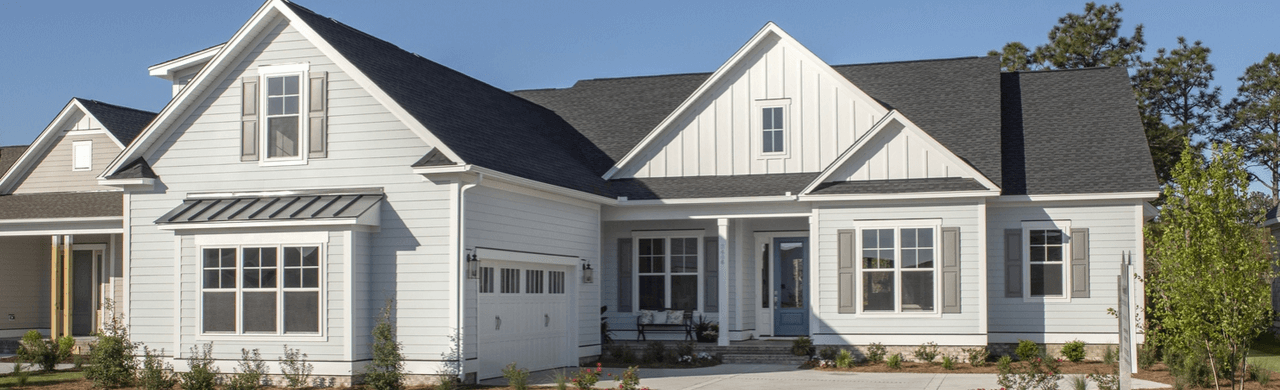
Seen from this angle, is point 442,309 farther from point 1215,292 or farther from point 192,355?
point 1215,292

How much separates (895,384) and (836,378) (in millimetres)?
1260

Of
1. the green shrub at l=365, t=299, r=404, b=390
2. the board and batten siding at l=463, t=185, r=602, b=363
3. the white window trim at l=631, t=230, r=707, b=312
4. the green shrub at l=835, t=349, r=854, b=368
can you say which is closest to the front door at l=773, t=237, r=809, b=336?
the white window trim at l=631, t=230, r=707, b=312

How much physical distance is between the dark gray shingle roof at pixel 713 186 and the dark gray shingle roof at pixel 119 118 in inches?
389

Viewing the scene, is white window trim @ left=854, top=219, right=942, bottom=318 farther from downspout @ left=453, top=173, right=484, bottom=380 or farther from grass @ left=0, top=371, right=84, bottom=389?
grass @ left=0, top=371, right=84, bottom=389

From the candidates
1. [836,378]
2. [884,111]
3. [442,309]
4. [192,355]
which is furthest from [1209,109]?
[192,355]

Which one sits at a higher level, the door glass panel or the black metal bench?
the door glass panel

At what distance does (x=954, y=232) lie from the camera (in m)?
19.5

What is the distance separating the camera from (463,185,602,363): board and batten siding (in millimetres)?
16766

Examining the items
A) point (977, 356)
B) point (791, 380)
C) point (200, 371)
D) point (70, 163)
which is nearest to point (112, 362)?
point (200, 371)

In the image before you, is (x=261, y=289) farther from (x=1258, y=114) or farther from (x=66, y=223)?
(x=1258, y=114)

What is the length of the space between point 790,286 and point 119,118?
46.4 ft

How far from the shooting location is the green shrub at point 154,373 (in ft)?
54.1

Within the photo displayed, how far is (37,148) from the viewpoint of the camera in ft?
79.3

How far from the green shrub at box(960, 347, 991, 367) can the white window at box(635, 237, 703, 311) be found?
531cm
